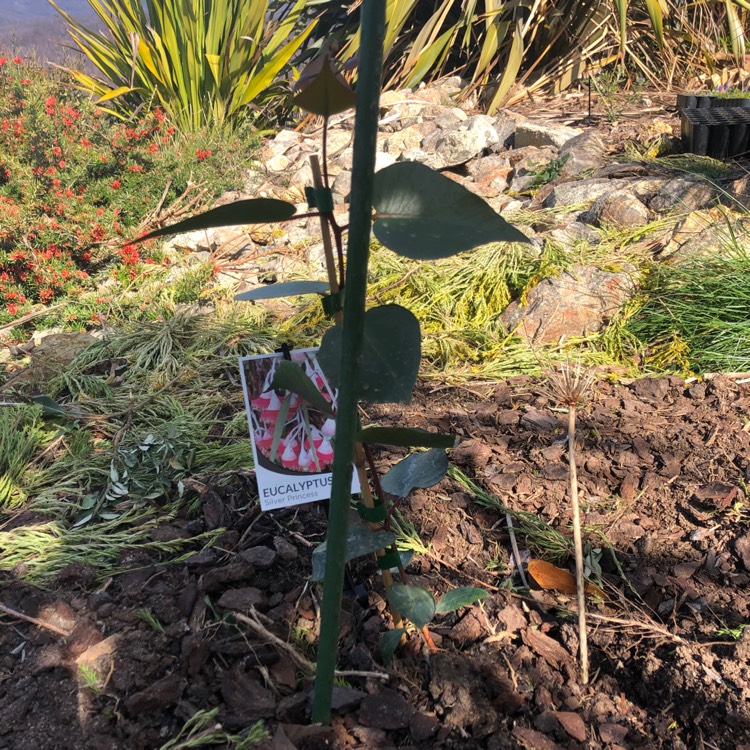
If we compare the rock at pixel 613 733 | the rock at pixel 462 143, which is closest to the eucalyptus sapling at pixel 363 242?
the rock at pixel 613 733

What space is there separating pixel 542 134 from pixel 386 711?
448 cm

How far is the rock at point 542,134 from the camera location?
4.80 m

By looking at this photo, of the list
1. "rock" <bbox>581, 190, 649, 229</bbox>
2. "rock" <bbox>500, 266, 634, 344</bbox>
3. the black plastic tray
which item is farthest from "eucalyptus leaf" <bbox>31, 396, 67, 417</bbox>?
the black plastic tray

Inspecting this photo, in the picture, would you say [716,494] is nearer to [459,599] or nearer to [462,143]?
[459,599]

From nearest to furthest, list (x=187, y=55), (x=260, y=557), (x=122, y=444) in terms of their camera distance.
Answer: (x=260, y=557) < (x=122, y=444) < (x=187, y=55)

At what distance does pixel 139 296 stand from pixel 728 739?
3127 mm

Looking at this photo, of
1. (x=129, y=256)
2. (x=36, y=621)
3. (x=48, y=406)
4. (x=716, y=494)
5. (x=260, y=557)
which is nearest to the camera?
(x=36, y=621)

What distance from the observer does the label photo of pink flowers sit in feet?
4.51

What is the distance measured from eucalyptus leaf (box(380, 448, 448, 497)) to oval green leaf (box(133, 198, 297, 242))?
494mm

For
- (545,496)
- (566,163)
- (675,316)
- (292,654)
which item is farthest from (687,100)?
(292,654)

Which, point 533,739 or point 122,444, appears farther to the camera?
point 122,444

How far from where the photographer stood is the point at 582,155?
428 centimetres

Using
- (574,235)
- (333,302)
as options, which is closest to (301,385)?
(333,302)

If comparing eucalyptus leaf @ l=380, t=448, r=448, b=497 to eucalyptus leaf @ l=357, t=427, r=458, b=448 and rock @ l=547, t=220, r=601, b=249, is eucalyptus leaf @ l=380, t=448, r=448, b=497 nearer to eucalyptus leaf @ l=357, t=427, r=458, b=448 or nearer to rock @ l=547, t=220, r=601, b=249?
eucalyptus leaf @ l=357, t=427, r=458, b=448
